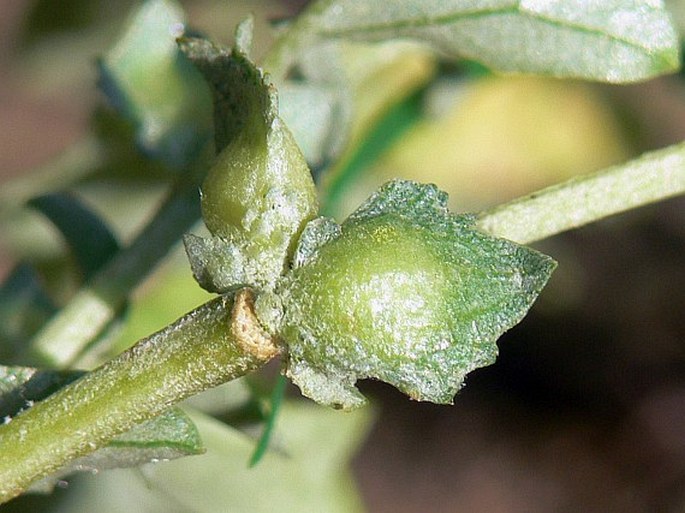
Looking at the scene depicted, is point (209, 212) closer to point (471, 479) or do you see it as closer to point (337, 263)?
point (337, 263)

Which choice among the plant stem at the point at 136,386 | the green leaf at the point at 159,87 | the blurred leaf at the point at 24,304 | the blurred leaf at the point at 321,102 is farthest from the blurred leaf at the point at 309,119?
the plant stem at the point at 136,386

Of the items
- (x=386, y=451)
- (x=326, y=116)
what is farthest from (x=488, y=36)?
(x=386, y=451)

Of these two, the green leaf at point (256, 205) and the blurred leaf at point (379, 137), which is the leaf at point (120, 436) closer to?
the green leaf at point (256, 205)

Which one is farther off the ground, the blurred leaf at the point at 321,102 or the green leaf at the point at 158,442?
the blurred leaf at the point at 321,102

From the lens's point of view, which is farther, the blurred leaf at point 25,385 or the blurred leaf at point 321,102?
the blurred leaf at point 321,102

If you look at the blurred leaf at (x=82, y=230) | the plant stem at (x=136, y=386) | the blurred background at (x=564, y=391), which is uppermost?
the plant stem at (x=136, y=386)

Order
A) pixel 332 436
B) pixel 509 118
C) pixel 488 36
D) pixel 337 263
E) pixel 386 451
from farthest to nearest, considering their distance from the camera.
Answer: pixel 386 451, pixel 509 118, pixel 332 436, pixel 488 36, pixel 337 263

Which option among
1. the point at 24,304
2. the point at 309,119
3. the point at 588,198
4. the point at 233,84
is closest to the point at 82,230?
the point at 24,304

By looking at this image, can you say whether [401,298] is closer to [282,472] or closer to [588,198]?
[588,198]
